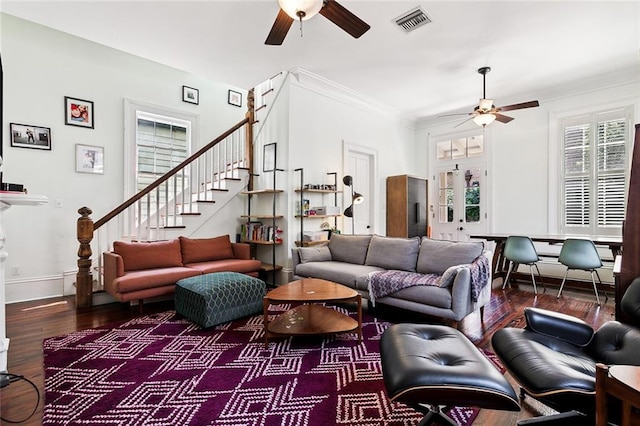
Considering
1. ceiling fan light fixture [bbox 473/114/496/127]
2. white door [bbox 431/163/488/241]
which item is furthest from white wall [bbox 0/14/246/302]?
white door [bbox 431/163/488/241]

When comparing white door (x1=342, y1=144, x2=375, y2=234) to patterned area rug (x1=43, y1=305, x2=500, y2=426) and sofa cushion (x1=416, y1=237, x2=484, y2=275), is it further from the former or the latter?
patterned area rug (x1=43, y1=305, x2=500, y2=426)

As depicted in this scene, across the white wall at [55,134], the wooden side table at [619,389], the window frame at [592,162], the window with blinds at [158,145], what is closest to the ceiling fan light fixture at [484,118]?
the window frame at [592,162]

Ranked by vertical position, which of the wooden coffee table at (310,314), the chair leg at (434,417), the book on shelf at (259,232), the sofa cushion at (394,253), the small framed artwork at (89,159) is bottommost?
the chair leg at (434,417)

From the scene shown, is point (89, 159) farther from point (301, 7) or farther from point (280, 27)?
point (301, 7)

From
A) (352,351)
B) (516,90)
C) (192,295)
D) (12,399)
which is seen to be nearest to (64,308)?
(192,295)

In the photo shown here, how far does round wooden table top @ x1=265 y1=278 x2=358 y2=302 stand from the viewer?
2.64 metres

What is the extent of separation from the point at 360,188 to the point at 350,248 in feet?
5.89

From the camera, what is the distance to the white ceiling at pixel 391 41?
315 centimetres

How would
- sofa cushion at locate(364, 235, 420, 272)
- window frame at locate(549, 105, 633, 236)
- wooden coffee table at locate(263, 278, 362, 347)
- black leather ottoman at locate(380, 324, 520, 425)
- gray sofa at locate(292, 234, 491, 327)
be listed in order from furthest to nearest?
window frame at locate(549, 105, 633, 236) < sofa cushion at locate(364, 235, 420, 272) < gray sofa at locate(292, 234, 491, 327) < wooden coffee table at locate(263, 278, 362, 347) < black leather ottoman at locate(380, 324, 520, 425)

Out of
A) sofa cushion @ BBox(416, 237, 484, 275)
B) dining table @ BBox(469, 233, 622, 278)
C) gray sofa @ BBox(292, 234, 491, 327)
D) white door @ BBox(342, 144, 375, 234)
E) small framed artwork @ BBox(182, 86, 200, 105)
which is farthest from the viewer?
white door @ BBox(342, 144, 375, 234)

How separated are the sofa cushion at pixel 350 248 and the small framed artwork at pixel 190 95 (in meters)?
3.37

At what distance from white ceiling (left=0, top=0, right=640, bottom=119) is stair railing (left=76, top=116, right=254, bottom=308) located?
1027mm

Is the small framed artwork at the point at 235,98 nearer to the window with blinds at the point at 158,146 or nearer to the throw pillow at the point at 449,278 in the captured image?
the window with blinds at the point at 158,146

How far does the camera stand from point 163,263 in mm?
3959
